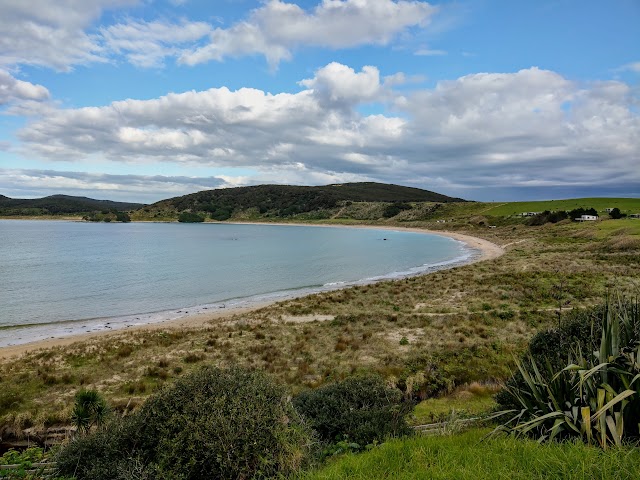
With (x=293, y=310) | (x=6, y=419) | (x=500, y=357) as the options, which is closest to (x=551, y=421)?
(x=500, y=357)

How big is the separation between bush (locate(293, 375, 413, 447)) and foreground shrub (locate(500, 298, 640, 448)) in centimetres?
217

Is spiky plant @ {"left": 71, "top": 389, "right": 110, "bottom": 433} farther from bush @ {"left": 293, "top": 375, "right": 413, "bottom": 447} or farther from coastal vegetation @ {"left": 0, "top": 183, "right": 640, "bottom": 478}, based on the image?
bush @ {"left": 293, "top": 375, "right": 413, "bottom": 447}

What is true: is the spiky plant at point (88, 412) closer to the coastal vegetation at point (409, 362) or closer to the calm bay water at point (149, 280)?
the coastal vegetation at point (409, 362)

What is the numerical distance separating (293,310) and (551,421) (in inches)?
892

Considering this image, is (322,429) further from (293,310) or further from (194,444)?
(293,310)

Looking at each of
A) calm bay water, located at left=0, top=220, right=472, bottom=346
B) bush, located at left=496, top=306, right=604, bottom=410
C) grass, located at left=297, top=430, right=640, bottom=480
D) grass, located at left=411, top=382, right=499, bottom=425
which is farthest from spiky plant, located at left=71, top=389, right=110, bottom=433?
calm bay water, located at left=0, top=220, right=472, bottom=346

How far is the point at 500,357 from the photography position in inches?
563

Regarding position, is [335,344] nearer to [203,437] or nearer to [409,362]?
[409,362]

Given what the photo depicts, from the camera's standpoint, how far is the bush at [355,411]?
7125 mm

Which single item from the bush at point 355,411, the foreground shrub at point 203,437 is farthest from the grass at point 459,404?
the foreground shrub at point 203,437

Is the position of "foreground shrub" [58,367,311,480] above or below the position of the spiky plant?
above

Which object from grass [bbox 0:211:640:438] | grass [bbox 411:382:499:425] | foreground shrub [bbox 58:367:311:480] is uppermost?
foreground shrub [bbox 58:367:311:480]

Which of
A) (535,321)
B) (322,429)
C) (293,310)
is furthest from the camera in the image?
(293,310)

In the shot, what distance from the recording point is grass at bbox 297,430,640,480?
13.4 ft
